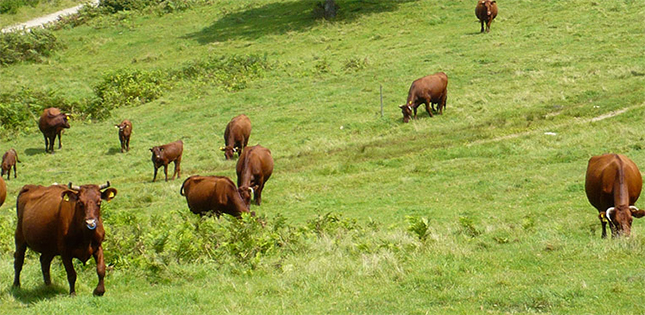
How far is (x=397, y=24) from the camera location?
48156 millimetres

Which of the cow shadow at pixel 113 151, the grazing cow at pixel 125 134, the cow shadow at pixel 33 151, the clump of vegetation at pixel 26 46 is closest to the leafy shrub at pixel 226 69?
the grazing cow at pixel 125 134

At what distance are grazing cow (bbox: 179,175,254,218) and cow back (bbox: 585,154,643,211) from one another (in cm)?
789

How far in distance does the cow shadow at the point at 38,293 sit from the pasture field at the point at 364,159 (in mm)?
66

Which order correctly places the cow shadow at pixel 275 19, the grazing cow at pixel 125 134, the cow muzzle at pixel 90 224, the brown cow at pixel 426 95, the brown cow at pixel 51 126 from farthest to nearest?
the cow shadow at pixel 275 19 < the brown cow at pixel 51 126 < the grazing cow at pixel 125 134 < the brown cow at pixel 426 95 < the cow muzzle at pixel 90 224

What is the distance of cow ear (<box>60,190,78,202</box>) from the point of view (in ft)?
33.1

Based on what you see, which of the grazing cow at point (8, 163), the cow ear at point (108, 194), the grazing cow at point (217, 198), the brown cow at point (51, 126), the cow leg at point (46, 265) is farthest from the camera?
the brown cow at point (51, 126)

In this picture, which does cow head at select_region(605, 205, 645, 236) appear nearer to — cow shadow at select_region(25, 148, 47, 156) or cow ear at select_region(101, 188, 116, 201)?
cow ear at select_region(101, 188, 116, 201)

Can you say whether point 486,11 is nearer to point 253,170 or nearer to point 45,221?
point 253,170

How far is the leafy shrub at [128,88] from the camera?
38.5m

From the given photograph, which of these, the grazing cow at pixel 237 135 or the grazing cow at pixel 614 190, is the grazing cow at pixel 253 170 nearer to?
the grazing cow at pixel 237 135

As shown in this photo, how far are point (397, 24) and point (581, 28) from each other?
12.8 meters

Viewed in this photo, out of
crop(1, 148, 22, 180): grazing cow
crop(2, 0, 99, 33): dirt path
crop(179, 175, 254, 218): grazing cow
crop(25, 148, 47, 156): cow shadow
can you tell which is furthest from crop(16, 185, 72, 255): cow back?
crop(2, 0, 99, 33): dirt path

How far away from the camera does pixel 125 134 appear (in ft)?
98.1

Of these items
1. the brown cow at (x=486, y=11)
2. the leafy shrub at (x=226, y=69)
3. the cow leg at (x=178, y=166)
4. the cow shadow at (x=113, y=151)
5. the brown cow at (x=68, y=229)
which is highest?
the brown cow at (x=68, y=229)
